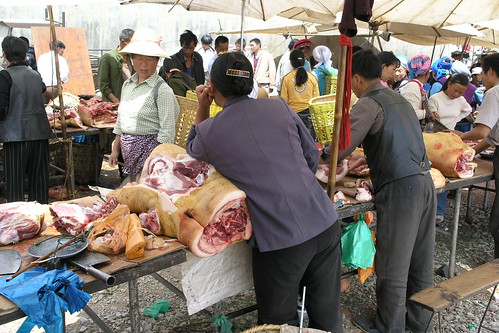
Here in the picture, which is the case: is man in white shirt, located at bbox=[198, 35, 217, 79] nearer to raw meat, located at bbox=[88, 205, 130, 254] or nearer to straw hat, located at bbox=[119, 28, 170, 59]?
straw hat, located at bbox=[119, 28, 170, 59]

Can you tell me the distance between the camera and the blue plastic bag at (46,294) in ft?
6.38

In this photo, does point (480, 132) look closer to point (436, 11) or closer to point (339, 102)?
point (436, 11)

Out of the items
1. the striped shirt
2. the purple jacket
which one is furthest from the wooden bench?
the striped shirt

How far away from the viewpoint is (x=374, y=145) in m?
3.42

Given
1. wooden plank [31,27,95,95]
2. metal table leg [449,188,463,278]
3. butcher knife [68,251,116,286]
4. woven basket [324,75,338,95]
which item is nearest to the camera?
butcher knife [68,251,116,286]

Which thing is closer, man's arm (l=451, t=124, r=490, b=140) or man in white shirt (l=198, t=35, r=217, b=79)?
man's arm (l=451, t=124, r=490, b=140)

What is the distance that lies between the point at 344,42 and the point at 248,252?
1547mm

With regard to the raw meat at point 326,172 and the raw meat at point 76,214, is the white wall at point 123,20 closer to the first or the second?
the raw meat at point 326,172

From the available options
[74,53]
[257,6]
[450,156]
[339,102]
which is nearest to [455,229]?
[450,156]

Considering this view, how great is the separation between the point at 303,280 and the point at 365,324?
133 cm

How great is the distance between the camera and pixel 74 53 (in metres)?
10.7

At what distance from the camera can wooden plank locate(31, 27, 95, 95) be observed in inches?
407

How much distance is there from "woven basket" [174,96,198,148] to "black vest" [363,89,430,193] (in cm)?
145

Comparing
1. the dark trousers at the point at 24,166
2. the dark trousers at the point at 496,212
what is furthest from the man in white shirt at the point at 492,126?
the dark trousers at the point at 24,166
